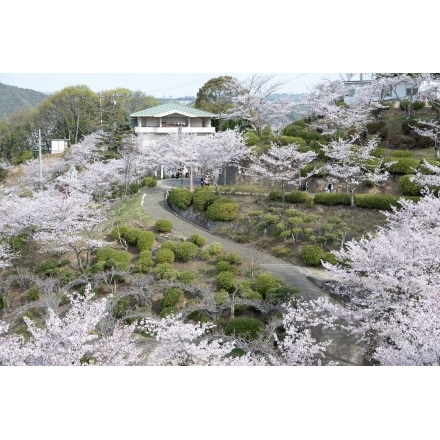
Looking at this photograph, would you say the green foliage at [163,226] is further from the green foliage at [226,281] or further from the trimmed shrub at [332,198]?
the trimmed shrub at [332,198]

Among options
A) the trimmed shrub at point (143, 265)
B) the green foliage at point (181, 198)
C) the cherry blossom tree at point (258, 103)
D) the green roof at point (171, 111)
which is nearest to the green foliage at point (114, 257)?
the trimmed shrub at point (143, 265)

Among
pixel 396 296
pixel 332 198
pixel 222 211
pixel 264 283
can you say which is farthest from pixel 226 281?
pixel 332 198

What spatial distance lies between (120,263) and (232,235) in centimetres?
225

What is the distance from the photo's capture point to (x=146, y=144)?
1029cm

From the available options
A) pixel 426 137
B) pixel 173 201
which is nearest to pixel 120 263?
pixel 173 201

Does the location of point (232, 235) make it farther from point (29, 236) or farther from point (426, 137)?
point (426, 137)

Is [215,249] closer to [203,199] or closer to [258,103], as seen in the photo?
[203,199]

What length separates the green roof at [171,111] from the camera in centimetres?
1008

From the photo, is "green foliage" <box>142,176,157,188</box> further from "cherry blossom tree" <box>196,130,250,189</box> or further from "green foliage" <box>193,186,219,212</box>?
"cherry blossom tree" <box>196,130,250,189</box>

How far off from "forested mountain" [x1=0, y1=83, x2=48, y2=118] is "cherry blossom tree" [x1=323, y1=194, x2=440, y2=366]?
7100mm

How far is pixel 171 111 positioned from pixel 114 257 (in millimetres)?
3598

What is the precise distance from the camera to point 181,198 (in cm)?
980

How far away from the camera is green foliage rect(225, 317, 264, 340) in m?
7.86

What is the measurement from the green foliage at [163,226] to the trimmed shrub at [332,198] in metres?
3.38
